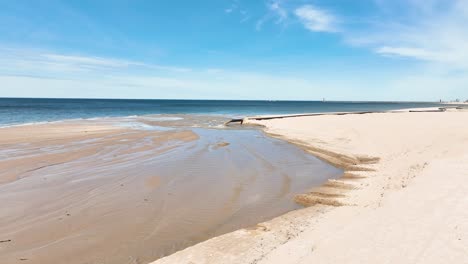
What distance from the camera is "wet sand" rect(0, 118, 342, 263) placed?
607cm

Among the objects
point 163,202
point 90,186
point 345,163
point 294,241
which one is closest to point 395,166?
point 345,163

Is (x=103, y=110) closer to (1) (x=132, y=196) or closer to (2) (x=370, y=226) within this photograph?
(1) (x=132, y=196)

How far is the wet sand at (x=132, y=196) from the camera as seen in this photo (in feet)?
19.9

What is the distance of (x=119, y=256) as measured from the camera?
5.60 m

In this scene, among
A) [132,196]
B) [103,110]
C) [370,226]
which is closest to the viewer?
[370,226]

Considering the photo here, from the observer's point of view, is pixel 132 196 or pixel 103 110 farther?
pixel 103 110

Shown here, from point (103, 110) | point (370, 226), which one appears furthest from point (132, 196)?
point (103, 110)

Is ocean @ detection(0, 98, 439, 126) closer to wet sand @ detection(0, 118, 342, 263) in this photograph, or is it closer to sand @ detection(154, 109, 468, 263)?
wet sand @ detection(0, 118, 342, 263)

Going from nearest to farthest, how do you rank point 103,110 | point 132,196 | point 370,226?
point 370,226 → point 132,196 → point 103,110

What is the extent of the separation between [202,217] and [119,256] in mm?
2354

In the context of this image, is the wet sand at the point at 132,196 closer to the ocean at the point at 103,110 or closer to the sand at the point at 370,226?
the sand at the point at 370,226

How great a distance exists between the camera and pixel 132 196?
8.99 metres

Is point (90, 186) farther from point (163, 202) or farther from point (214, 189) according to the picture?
point (214, 189)

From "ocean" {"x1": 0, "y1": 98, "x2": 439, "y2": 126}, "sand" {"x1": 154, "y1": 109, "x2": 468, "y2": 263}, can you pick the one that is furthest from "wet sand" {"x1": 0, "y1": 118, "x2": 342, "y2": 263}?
"ocean" {"x1": 0, "y1": 98, "x2": 439, "y2": 126}
